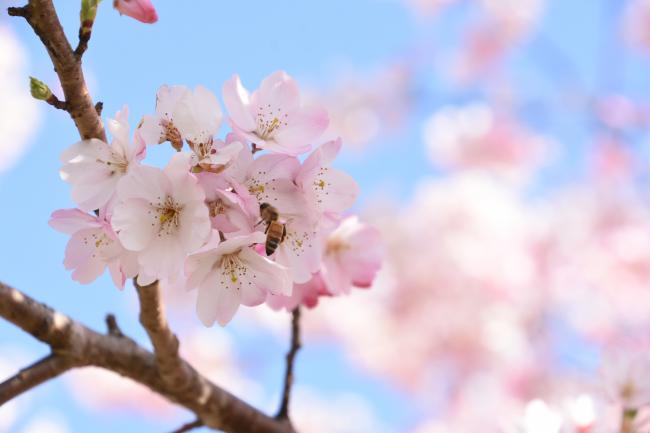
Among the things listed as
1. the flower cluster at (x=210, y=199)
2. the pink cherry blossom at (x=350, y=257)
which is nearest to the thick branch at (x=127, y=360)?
the flower cluster at (x=210, y=199)

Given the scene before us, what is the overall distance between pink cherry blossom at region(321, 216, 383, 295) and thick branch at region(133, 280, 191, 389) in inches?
11.2

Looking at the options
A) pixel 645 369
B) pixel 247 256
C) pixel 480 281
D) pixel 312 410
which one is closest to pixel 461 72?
pixel 480 281

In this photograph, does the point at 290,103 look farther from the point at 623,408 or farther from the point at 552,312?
the point at 552,312

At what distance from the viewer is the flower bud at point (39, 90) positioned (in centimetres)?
91

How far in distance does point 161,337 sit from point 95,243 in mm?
233

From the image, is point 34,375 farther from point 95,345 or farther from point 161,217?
point 161,217

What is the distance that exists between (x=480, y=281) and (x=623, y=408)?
455cm

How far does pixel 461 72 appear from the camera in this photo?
8.01 m

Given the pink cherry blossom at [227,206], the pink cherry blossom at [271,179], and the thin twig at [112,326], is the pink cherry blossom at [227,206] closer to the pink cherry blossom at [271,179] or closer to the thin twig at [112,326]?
the pink cherry blossom at [271,179]

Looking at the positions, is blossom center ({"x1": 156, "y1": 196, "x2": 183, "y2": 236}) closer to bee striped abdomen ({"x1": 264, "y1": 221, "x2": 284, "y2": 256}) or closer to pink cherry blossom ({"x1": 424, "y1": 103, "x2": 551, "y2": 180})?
bee striped abdomen ({"x1": 264, "y1": 221, "x2": 284, "y2": 256})

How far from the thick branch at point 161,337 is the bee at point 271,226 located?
23 centimetres

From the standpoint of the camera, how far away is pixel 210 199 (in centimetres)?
90

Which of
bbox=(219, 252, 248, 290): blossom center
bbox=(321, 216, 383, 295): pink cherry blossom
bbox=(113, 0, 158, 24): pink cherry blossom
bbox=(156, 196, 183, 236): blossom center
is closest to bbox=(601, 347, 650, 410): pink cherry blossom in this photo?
bbox=(321, 216, 383, 295): pink cherry blossom

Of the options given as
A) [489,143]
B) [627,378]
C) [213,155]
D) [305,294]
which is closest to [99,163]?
[213,155]
